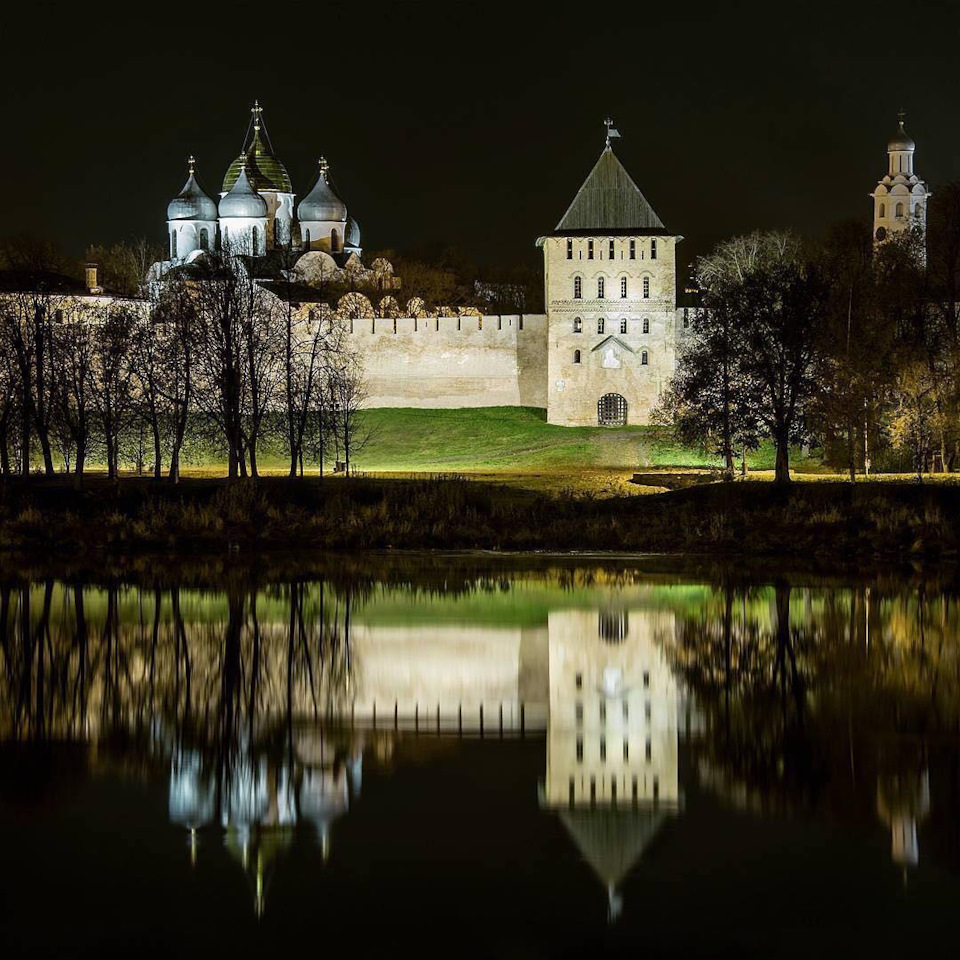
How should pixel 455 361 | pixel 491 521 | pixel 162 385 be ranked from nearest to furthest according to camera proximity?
pixel 491 521 → pixel 162 385 → pixel 455 361

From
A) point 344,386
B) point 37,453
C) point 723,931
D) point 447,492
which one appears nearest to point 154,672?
point 723,931

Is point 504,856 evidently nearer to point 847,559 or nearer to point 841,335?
point 847,559

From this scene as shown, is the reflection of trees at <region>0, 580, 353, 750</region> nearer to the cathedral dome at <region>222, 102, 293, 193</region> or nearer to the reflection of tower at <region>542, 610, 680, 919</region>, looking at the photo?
the reflection of tower at <region>542, 610, 680, 919</region>

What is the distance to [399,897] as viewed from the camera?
8.09m

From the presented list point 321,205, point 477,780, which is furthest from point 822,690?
point 321,205

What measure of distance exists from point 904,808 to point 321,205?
214ft

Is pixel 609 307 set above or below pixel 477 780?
above

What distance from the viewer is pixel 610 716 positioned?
Answer: 490 inches

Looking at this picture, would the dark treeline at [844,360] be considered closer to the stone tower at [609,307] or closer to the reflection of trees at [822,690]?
the stone tower at [609,307]

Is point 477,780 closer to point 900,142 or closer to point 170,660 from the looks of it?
point 170,660

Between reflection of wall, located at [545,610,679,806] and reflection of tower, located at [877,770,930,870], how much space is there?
1184 mm

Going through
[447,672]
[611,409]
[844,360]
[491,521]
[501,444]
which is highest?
[844,360]

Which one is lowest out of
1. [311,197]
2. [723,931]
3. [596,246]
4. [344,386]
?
[723,931]

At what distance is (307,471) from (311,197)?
3154cm
